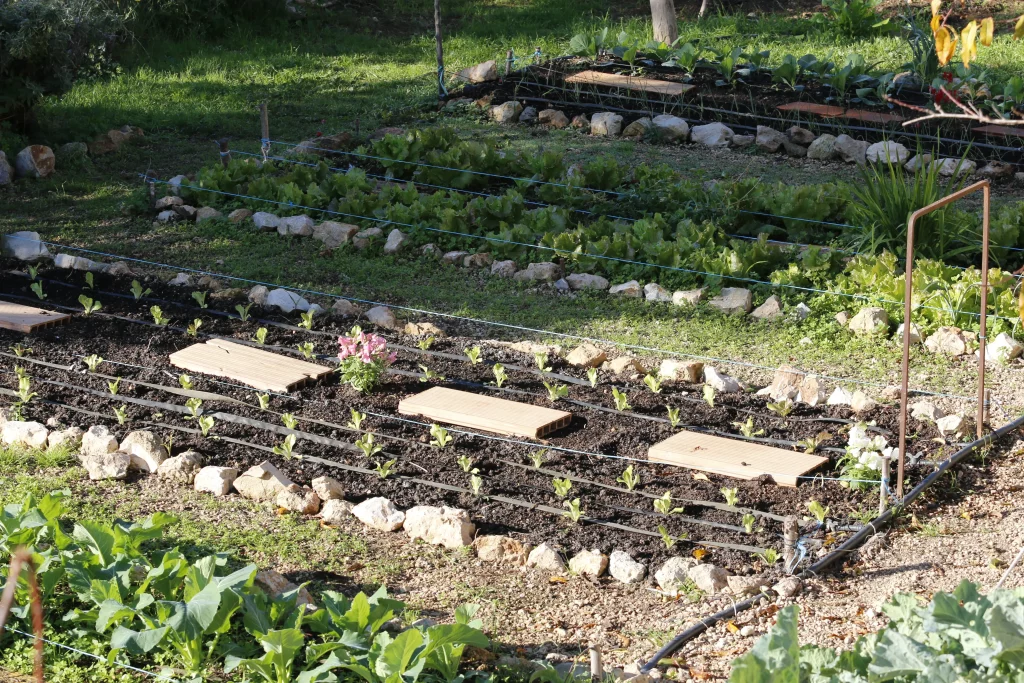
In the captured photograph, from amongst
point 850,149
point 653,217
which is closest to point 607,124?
point 850,149

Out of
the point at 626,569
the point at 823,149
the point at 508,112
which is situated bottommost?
the point at 626,569

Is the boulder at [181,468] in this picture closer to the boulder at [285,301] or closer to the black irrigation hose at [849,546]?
the boulder at [285,301]

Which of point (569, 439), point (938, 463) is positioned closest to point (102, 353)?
point (569, 439)

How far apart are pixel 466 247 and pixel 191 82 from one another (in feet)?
21.0

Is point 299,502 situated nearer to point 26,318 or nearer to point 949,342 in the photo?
point 26,318

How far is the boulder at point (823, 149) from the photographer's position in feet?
31.8

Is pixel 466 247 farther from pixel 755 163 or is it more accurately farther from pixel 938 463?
pixel 938 463

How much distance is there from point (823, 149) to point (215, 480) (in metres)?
6.66

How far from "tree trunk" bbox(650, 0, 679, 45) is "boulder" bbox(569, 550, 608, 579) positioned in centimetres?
1007

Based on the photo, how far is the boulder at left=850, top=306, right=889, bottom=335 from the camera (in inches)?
248

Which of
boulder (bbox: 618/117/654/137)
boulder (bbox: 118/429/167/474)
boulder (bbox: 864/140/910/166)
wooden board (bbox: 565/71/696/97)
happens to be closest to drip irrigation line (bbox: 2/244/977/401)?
boulder (bbox: 118/429/167/474)

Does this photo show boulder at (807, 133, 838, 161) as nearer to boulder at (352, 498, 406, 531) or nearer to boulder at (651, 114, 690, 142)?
boulder at (651, 114, 690, 142)

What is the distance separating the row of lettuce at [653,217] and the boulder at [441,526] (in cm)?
300

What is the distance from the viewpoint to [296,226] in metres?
8.23
